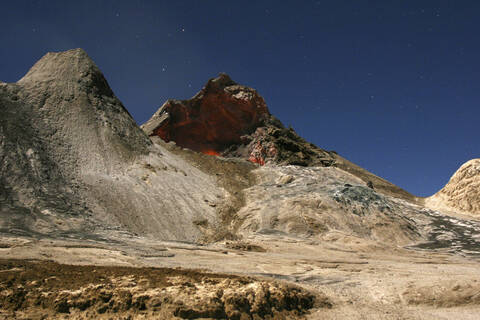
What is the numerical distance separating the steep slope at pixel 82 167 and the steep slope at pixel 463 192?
711 inches

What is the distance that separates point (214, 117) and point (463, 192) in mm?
25858

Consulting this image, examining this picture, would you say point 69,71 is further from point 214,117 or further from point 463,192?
point 463,192

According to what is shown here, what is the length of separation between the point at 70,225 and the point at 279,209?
9360 millimetres

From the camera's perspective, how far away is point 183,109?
39688 millimetres

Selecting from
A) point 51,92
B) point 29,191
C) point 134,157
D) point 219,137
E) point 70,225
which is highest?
point 219,137

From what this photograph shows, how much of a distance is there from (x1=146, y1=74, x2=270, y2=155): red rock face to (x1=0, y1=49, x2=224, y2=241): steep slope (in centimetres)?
1728

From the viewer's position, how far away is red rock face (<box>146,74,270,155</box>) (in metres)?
37.8

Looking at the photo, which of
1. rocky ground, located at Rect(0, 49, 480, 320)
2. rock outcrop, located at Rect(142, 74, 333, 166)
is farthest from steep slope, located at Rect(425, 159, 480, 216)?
rock outcrop, located at Rect(142, 74, 333, 166)

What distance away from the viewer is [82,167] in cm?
1514

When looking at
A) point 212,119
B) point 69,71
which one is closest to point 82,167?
point 69,71

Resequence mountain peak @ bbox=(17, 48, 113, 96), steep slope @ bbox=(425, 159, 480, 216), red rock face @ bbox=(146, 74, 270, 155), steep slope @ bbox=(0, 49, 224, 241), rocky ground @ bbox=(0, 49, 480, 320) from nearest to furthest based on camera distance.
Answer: rocky ground @ bbox=(0, 49, 480, 320)
steep slope @ bbox=(0, 49, 224, 241)
mountain peak @ bbox=(17, 48, 113, 96)
steep slope @ bbox=(425, 159, 480, 216)
red rock face @ bbox=(146, 74, 270, 155)

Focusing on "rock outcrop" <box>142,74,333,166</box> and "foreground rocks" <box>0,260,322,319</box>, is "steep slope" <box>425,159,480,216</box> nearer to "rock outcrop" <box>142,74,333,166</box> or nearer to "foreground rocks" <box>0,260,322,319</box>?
"rock outcrop" <box>142,74,333,166</box>

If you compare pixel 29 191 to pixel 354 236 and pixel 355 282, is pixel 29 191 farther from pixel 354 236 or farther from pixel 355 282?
pixel 354 236

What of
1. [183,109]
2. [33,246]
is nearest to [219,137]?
[183,109]
